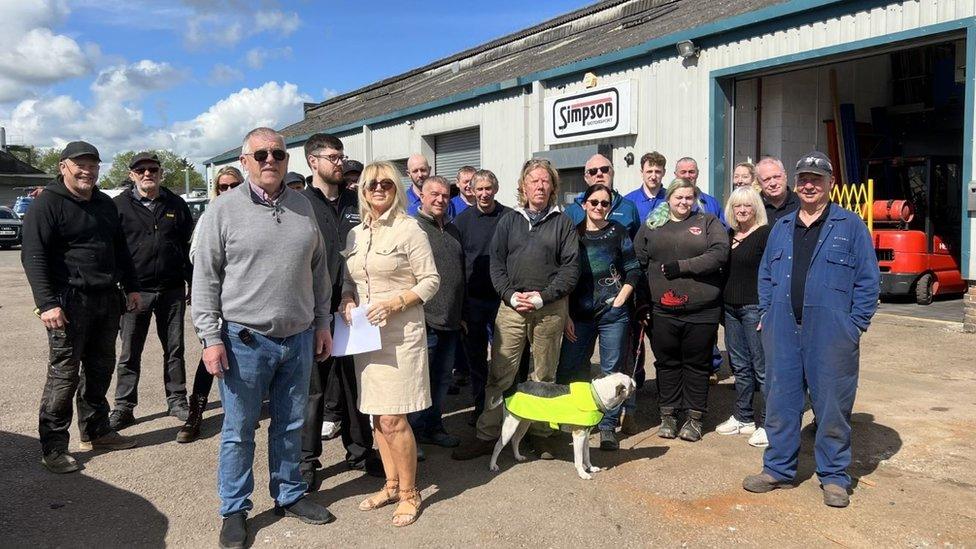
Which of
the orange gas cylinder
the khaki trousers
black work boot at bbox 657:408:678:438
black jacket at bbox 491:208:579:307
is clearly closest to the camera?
black jacket at bbox 491:208:579:307

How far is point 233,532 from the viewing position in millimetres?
3514

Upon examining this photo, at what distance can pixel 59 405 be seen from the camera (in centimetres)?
453

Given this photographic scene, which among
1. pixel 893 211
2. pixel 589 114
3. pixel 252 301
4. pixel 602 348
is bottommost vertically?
pixel 602 348

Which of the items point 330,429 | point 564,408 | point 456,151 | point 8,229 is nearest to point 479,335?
point 564,408

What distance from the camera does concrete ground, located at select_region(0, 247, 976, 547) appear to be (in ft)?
11.8

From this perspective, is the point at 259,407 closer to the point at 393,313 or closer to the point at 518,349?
the point at 393,313

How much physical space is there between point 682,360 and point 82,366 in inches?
166

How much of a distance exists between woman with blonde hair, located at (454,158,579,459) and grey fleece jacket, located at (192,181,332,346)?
153cm

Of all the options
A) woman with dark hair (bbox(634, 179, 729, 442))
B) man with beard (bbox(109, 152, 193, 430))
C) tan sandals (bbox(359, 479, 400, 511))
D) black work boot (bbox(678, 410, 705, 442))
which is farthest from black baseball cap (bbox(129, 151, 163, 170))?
black work boot (bbox(678, 410, 705, 442))

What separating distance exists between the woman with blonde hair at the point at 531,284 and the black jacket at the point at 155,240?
249 cm

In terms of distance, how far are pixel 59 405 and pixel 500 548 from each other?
303cm

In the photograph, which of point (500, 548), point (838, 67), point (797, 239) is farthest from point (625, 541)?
point (838, 67)

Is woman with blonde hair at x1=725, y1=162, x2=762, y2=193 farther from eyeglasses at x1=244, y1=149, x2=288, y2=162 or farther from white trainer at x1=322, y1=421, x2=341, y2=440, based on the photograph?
eyeglasses at x1=244, y1=149, x2=288, y2=162

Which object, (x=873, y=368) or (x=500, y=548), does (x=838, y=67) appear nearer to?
(x=873, y=368)
